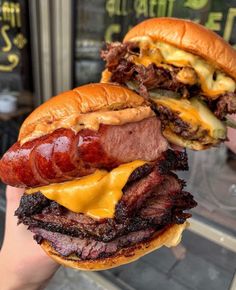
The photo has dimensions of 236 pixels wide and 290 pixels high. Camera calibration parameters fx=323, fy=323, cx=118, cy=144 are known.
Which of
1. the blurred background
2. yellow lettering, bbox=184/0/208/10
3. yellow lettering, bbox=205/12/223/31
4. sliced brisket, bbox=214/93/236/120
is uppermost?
yellow lettering, bbox=184/0/208/10

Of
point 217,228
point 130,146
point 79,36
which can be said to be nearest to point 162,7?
point 79,36

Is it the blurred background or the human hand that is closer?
the human hand

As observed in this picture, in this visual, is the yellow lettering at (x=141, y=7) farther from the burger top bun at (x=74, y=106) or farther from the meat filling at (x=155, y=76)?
the burger top bun at (x=74, y=106)

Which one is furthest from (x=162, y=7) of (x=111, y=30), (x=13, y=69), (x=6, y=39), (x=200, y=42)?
(x=13, y=69)

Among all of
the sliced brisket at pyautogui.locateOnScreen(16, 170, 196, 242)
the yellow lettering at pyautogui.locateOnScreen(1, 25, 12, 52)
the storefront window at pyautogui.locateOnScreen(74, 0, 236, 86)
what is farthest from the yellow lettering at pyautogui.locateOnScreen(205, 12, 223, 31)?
the yellow lettering at pyautogui.locateOnScreen(1, 25, 12, 52)

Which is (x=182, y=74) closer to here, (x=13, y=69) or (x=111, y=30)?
(x=111, y=30)

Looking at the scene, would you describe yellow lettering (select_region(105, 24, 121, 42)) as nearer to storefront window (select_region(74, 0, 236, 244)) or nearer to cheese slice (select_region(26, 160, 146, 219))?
storefront window (select_region(74, 0, 236, 244))

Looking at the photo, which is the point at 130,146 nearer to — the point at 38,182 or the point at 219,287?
the point at 38,182

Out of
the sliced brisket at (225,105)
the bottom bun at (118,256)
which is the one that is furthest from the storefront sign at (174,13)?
the bottom bun at (118,256)
